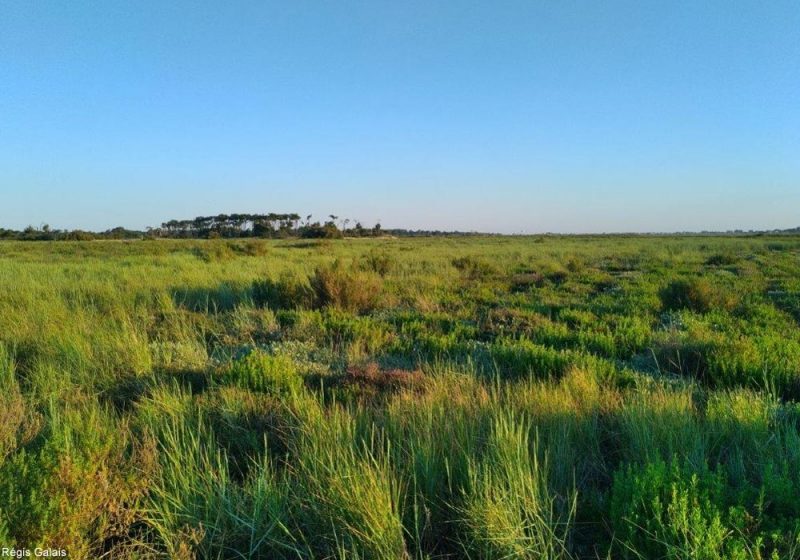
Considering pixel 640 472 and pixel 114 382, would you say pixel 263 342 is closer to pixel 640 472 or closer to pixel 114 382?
pixel 114 382

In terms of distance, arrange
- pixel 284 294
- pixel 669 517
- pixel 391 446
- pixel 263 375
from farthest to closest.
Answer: pixel 284 294, pixel 263 375, pixel 391 446, pixel 669 517

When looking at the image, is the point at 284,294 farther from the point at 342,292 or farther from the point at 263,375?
the point at 263,375

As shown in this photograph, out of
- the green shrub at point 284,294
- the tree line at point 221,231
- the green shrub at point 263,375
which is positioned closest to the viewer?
the green shrub at point 263,375

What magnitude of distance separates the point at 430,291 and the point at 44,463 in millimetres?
10585

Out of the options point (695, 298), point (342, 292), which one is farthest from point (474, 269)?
point (342, 292)

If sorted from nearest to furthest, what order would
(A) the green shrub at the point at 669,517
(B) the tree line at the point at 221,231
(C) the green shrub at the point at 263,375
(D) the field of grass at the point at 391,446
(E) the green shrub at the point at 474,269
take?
1. (A) the green shrub at the point at 669,517
2. (D) the field of grass at the point at 391,446
3. (C) the green shrub at the point at 263,375
4. (E) the green shrub at the point at 474,269
5. (B) the tree line at the point at 221,231

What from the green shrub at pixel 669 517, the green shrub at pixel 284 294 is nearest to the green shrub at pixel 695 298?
the green shrub at pixel 284 294

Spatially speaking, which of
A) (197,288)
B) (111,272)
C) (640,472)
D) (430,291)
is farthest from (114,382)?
(111,272)

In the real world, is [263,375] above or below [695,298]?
below

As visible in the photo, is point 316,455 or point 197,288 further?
point 197,288

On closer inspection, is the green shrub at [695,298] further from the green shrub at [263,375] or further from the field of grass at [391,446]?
the green shrub at [263,375]

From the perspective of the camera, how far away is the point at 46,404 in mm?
4227

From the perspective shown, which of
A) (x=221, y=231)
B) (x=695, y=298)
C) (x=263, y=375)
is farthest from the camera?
(x=221, y=231)

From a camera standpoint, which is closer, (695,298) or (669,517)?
(669,517)
